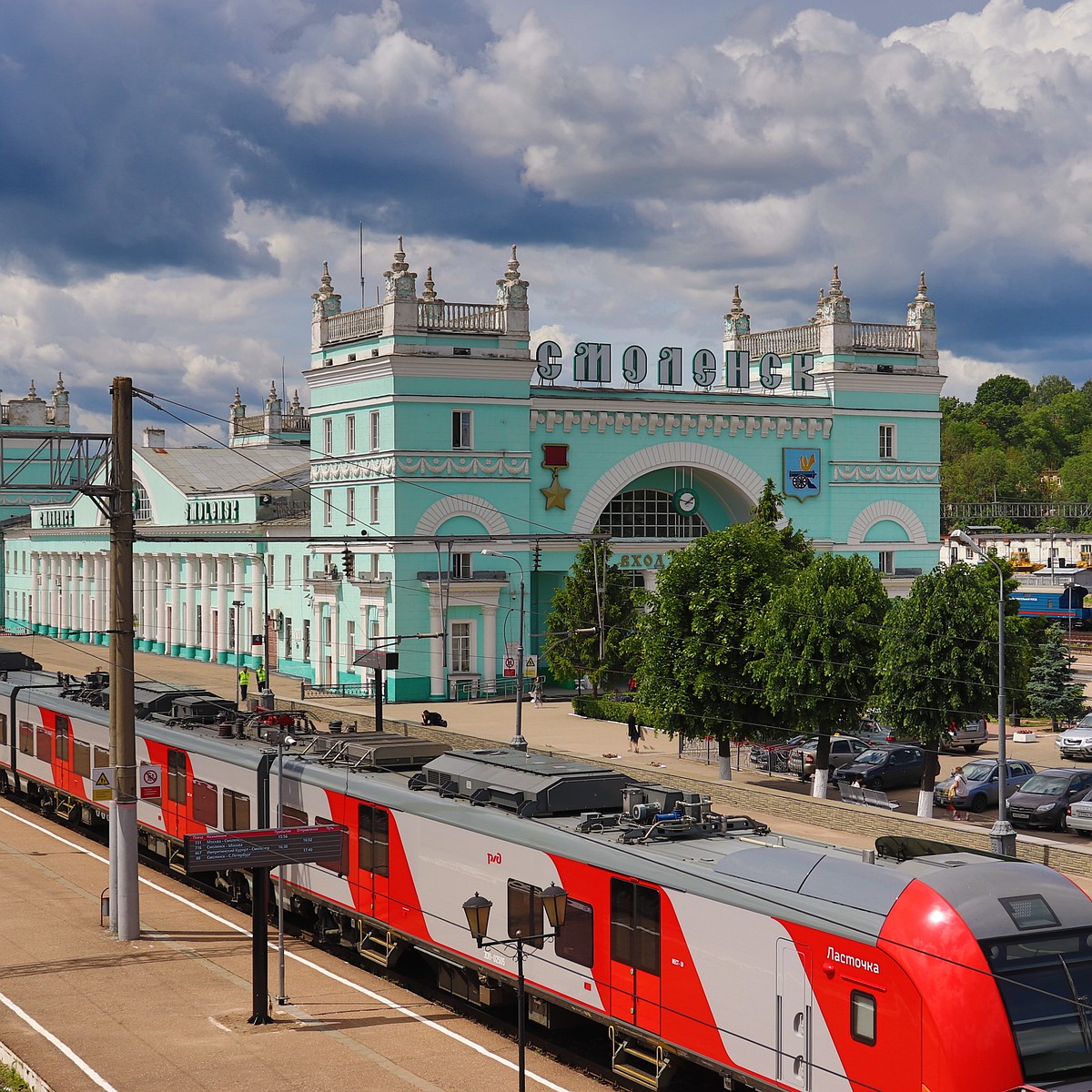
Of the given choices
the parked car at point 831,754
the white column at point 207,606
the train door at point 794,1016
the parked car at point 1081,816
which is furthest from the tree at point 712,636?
the white column at point 207,606

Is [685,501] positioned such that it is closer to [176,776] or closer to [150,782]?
[176,776]

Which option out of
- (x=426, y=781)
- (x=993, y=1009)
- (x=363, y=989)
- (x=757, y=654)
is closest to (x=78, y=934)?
(x=363, y=989)

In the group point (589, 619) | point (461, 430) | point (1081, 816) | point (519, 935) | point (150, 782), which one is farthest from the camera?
point (461, 430)

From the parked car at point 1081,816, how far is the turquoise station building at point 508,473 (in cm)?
2240

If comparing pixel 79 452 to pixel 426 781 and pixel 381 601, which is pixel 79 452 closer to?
pixel 426 781

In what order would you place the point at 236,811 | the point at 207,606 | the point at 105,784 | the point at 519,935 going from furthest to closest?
A: 1. the point at 207,606
2. the point at 236,811
3. the point at 105,784
4. the point at 519,935

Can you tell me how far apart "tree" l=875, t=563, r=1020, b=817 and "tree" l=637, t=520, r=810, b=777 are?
4088mm

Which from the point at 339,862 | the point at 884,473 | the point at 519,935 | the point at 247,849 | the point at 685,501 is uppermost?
→ the point at 884,473

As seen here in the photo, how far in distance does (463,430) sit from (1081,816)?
29581 millimetres

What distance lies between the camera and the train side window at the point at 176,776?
28.6 m

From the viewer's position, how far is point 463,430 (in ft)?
192

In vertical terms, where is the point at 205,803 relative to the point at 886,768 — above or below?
above

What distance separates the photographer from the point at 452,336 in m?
57.7

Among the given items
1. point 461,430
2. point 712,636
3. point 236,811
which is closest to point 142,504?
point 461,430
